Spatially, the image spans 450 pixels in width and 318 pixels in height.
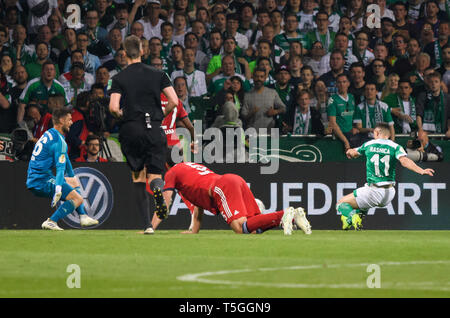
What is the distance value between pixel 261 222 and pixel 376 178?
2728mm

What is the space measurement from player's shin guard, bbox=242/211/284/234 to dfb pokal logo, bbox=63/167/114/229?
373cm

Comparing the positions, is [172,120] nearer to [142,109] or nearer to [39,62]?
[142,109]

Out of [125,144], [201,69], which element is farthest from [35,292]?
[201,69]

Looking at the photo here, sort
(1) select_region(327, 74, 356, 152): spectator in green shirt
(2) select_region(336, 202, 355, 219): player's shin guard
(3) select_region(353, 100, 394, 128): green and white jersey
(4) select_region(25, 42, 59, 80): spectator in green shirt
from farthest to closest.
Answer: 1. (4) select_region(25, 42, 59, 80): spectator in green shirt
2. (3) select_region(353, 100, 394, 128): green and white jersey
3. (1) select_region(327, 74, 356, 152): spectator in green shirt
4. (2) select_region(336, 202, 355, 219): player's shin guard

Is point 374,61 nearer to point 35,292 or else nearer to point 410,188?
point 410,188

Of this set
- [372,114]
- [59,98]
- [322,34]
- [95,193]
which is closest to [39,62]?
[59,98]

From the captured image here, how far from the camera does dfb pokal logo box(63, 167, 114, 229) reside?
45.1ft

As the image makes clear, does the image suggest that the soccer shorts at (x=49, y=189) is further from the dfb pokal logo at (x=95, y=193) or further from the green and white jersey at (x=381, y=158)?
the green and white jersey at (x=381, y=158)

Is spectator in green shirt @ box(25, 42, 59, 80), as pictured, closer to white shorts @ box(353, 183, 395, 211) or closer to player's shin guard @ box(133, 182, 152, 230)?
player's shin guard @ box(133, 182, 152, 230)

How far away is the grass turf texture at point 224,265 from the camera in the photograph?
5820 millimetres

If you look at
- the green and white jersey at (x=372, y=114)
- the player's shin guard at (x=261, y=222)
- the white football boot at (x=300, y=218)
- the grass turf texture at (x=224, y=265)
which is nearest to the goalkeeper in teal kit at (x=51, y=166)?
the grass turf texture at (x=224, y=265)

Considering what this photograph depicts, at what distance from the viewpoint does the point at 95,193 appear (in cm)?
1379

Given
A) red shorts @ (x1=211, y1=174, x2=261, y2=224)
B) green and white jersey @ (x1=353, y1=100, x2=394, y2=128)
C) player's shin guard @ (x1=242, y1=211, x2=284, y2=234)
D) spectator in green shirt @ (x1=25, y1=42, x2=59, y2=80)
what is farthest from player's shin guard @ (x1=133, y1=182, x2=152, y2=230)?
spectator in green shirt @ (x1=25, y1=42, x2=59, y2=80)
